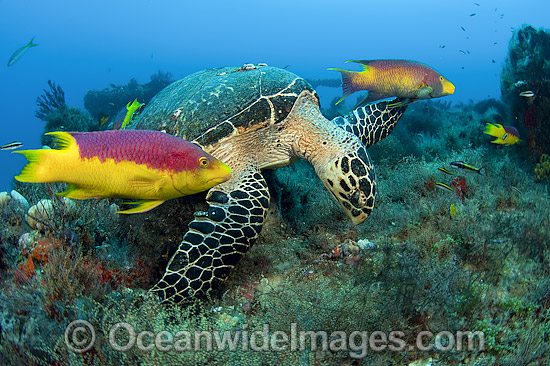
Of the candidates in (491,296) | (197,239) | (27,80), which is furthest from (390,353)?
(27,80)

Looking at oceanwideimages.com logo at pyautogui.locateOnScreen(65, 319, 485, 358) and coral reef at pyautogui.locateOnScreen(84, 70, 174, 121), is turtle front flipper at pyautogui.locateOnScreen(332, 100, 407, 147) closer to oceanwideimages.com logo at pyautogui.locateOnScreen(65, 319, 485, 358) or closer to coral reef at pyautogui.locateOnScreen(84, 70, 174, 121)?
oceanwideimages.com logo at pyautogui.locateOnScreen(65, 319, 485, 358)

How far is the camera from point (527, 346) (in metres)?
2.00

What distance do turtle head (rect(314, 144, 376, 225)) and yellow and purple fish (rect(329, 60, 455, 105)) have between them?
0.67 m

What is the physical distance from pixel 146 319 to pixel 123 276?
108 cm

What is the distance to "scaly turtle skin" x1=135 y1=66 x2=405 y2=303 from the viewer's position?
3.01 m

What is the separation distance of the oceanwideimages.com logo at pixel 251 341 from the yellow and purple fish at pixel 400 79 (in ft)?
7.93

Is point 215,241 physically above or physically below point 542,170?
above

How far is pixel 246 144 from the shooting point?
404 cm

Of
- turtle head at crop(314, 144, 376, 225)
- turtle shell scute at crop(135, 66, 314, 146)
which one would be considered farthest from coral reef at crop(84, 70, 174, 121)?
turtle head at crop(314, 144, 376, 225)

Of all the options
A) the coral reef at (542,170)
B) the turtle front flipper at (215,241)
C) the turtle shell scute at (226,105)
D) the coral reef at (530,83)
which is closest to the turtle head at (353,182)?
the turtle front flipper at (215,241)

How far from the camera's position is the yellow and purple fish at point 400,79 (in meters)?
3.54

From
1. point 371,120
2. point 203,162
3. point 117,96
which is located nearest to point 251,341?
point 203,162

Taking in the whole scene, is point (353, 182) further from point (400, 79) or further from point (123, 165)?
point (123, 165)

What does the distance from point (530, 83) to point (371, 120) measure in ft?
16.9
